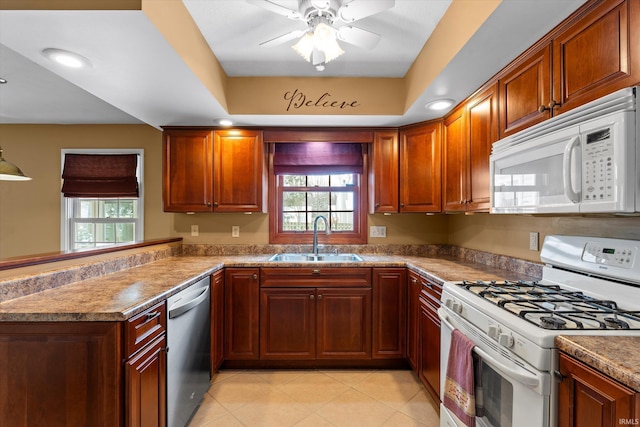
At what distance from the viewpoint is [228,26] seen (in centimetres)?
199

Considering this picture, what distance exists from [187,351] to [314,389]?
1.00m

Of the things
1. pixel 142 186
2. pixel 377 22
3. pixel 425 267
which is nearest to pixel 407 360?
pixel 425 267

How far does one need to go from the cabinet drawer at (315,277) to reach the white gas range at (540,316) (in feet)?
3.05

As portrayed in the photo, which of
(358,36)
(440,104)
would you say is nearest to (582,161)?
(358,36)

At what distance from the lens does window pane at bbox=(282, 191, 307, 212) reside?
10.9 ft

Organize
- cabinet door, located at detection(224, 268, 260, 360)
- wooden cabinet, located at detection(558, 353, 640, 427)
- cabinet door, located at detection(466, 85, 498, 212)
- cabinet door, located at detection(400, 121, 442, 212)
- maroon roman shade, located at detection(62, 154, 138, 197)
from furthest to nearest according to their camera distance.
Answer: maroon roman shade, located at detection(62, 154, 138, 197) < cabinet door, located at detection(400, 121, 442, 212) < cabinet door, located at detection(224, 268, 260, 360) < cabinet door, located at detection(466, 85, 498, 212) < wooden cabinet, located at detection(558, 353, 640, 427)

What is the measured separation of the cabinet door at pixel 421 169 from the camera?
271 centimetres

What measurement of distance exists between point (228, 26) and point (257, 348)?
237 cm

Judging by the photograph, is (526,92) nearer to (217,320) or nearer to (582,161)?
(582,161)

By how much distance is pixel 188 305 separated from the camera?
6.11ft

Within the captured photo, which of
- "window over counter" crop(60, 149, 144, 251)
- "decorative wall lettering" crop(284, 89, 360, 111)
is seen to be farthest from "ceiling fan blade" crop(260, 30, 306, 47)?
"window over counter" crop(60, 149, 144, 251)

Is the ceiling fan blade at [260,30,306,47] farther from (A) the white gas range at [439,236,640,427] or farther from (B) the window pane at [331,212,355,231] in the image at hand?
(B) the window pane at [331,212,355,231]

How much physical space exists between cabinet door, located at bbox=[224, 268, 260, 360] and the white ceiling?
1393 mm

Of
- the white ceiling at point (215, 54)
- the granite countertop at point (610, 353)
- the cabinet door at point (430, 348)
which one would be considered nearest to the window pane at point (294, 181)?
the white ceiling at point (215, 54)
